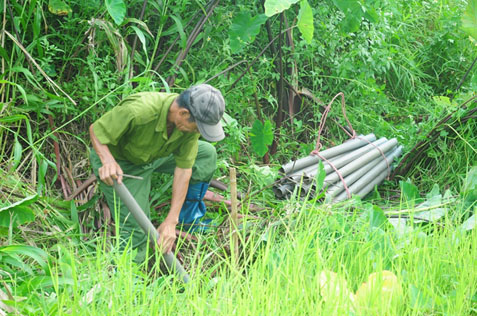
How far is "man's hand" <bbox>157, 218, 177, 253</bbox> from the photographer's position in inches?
112

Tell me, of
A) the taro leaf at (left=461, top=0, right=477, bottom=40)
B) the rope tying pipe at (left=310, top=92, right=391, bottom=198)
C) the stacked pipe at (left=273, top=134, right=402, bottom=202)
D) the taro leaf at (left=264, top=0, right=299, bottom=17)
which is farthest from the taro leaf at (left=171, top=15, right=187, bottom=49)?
the taro leaf at (left=461, top=0, right=477, bottom=40)

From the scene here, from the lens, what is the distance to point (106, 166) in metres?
2.85

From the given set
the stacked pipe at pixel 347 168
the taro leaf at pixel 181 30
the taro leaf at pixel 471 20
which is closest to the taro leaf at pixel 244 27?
the taro leaf at pixel 181 30

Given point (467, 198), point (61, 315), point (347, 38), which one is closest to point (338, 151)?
point (467, 198)

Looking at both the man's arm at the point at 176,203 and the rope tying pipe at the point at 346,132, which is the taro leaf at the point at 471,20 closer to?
the rope tying pipe at the point at 346,132

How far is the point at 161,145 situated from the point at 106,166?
1.10ft

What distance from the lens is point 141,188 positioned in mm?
3268

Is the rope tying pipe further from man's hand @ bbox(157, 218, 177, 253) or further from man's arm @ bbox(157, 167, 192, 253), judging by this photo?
man's hand @ bbox(157, 218, 177, 253)

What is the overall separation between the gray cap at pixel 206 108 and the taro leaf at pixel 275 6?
0.65 metres

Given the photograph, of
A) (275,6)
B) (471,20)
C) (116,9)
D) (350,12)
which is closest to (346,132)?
(350,12)

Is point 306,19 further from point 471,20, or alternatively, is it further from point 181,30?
point 471,20

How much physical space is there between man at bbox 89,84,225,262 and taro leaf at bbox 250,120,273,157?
0.52 m

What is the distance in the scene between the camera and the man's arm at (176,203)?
9.63 feet

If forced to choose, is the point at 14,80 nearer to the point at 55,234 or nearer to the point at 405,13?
the point at 55,234
